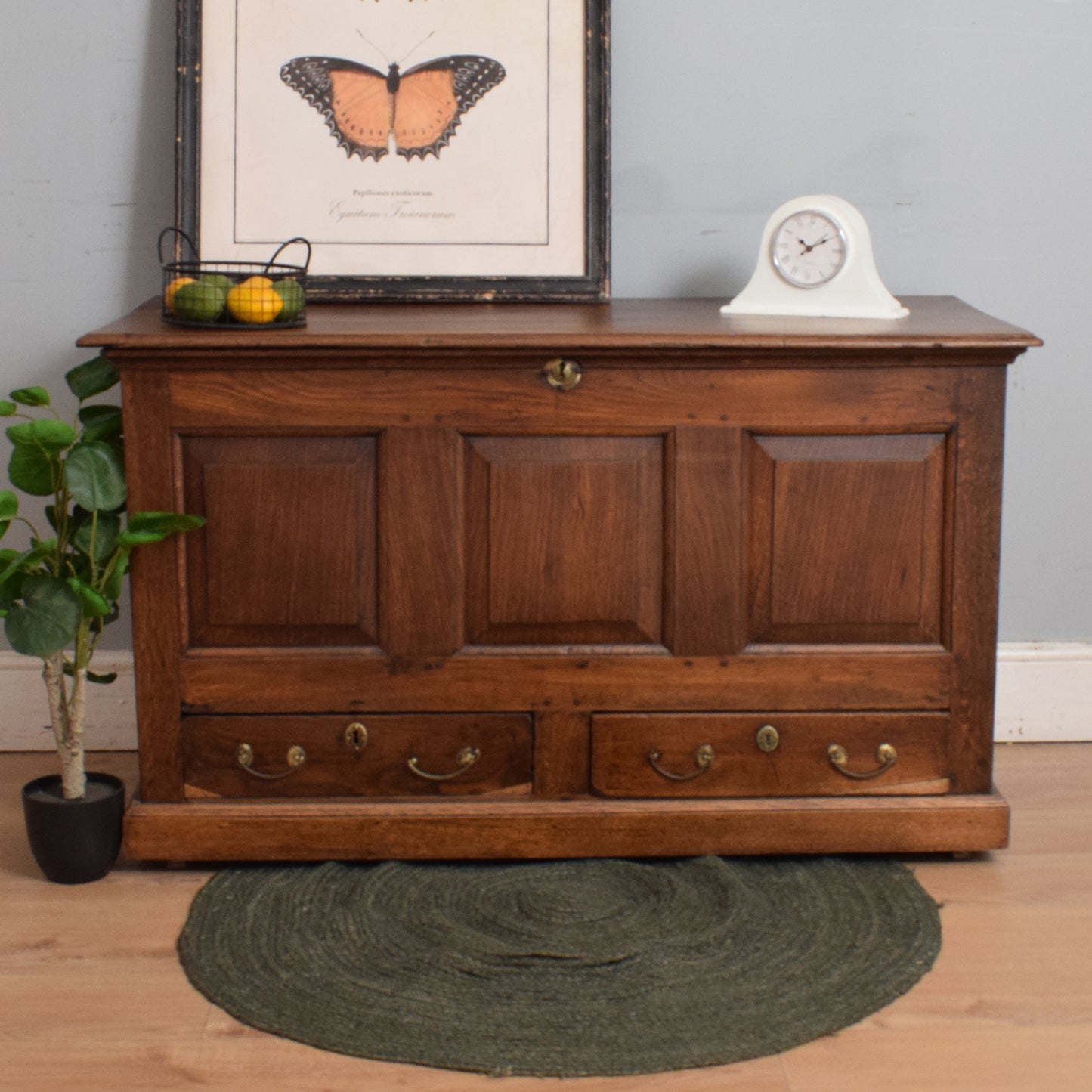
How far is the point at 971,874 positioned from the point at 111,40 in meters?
2.08

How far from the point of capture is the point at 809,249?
2.44 meters

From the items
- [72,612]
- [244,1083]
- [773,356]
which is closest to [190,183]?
[72,612]

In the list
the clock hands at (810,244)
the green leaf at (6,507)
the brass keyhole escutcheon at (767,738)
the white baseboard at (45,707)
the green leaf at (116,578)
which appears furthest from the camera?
the white baseboard at (45,707)

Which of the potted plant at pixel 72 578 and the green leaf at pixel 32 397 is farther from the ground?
the green leaf at pixel 32 397

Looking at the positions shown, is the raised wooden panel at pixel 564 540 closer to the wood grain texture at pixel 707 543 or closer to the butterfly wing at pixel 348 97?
the wood grain texture at pixel 707 543

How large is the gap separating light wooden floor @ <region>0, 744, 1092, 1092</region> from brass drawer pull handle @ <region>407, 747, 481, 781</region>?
1.26 feet

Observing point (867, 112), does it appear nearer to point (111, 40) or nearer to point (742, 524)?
point (742, 524)

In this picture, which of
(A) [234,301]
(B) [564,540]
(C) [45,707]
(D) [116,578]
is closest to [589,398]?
(B) [564,540]

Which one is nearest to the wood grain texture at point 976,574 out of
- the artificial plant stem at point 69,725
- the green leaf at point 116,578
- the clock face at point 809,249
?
the clock face at point 809,249

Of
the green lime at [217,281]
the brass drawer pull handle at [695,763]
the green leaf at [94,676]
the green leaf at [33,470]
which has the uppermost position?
the green lime at [217,281]

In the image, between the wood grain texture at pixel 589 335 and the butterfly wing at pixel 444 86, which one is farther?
the butterfly wing at pixel 444 86

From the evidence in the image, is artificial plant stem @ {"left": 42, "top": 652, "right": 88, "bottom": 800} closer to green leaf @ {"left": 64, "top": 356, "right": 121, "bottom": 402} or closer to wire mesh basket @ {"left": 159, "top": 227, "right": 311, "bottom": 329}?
green leaf @ {"left": 64, "top": 356, "right": 121, "bottom": 402}

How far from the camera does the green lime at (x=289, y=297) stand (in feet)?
7.43

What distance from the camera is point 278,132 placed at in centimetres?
261
